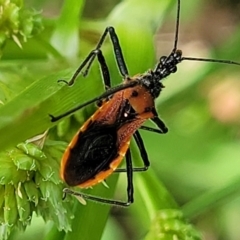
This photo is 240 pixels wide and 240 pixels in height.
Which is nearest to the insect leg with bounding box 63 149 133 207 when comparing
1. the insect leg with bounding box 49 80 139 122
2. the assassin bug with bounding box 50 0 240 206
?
the assassin bug with bounding box 50 0 240 206

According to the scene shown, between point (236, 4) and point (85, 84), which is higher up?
point (236, 4)

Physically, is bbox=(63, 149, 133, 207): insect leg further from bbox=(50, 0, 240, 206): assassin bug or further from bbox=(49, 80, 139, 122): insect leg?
bbox=(49, 80, 139, 122): insect leg

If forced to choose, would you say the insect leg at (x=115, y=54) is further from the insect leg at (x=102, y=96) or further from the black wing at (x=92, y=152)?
the black wing at (x=92, y=152)

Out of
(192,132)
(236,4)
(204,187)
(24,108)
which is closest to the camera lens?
(24,108)

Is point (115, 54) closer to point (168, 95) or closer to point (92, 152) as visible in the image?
point (92, 152)

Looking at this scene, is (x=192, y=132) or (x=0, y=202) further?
(x=192, y=132)

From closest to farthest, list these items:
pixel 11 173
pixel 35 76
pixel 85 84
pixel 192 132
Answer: pixel 11 173
pixel 85 84
pixel 35 76
pixel 192 132

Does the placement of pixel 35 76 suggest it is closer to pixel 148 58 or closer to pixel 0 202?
pixel 148 58

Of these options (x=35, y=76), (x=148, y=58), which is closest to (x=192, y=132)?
(x=148, y=58)
